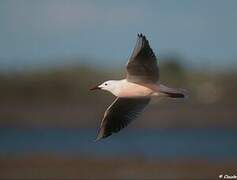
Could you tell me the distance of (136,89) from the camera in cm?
1336

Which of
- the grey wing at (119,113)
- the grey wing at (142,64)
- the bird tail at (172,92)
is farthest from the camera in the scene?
the grey wing at (119,113)

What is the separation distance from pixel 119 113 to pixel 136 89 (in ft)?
2.33

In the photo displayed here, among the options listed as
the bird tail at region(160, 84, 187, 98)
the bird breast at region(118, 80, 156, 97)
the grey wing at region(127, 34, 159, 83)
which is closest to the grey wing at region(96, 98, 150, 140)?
the bird breast at region(118, 80, 156, 97)

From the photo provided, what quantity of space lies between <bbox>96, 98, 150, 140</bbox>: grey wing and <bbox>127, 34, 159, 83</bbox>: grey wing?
57 centimetres

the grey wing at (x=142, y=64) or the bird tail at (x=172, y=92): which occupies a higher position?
the grey wing at (x=142, y=64)

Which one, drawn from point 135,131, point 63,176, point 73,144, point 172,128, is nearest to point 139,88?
point 63,176

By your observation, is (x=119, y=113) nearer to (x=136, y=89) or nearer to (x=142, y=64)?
(x=136, y=89)

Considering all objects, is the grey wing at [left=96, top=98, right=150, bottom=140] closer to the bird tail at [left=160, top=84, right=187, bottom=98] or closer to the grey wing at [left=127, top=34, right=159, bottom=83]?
the grey wing at [left=127, top=34, right=159, bottom=83]

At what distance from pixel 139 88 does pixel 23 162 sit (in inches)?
537

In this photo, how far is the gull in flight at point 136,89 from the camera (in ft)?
43.0

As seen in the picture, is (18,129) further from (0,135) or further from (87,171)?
(87,171)

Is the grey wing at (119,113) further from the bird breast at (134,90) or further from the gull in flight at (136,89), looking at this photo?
the bird breast at (134,90)

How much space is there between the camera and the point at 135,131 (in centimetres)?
4525

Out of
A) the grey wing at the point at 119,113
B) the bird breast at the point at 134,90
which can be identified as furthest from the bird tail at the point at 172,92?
the grey wing at the point at 119,113
